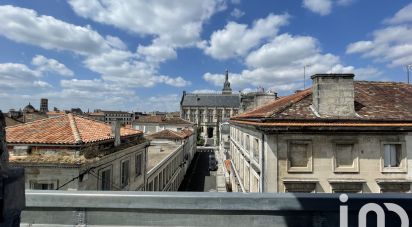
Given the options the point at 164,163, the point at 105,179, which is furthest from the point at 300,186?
the point at 164,163

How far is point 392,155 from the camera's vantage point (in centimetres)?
1123

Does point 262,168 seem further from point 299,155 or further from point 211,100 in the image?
point 211,100

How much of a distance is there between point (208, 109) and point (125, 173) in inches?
3921

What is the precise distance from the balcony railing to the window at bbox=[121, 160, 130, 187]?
11.7 m

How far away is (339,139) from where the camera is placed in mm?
11031

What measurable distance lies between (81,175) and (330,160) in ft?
31.9

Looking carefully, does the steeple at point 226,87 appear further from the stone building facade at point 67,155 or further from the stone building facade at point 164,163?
the stone building facade at point 67,155

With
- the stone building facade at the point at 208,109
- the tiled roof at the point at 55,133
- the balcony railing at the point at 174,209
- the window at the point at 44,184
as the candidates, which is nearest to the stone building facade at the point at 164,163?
the tiled roof at the point at 55,133

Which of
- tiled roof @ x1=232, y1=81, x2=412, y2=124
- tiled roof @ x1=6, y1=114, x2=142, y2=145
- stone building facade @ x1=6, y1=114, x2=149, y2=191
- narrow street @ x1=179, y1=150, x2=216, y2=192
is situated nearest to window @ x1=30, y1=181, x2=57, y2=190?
stone building facade @ x1=6, y1=114, x2=149, y2=191

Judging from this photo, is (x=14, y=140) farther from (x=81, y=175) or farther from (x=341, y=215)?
(x=341, y=215)

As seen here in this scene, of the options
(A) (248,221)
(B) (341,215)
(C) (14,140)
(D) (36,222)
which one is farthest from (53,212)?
(C) (14,140)

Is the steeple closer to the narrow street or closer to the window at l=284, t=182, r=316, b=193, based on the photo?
the narrow street

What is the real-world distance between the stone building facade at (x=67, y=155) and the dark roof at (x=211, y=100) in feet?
333

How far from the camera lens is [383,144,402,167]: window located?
1118 cm
